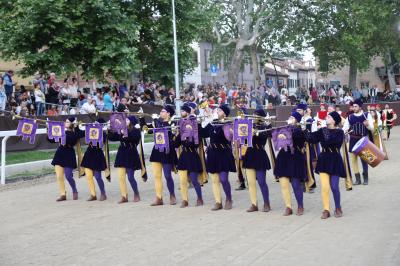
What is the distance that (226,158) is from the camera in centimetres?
1154

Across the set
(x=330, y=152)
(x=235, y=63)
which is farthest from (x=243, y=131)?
(x=235, y=63)

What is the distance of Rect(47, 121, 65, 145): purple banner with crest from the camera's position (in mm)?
13115

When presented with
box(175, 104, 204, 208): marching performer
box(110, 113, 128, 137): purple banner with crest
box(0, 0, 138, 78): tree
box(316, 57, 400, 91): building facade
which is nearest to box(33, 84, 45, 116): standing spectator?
box(0, 0, 138, 78): tree

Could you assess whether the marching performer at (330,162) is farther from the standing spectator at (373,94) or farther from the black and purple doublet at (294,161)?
the standing spectator at (373,94)

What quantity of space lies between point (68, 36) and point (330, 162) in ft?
47.9

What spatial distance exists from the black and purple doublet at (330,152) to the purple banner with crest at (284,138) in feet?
1.35

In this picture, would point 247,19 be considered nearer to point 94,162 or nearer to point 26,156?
point 26,156

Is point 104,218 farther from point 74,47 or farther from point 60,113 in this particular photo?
point 74,47

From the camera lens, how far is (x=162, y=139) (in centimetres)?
1227

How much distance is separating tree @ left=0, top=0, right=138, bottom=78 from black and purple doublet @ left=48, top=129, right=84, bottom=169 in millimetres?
9539

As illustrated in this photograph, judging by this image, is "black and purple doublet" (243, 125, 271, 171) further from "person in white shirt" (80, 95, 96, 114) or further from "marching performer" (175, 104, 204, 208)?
"person in white shirt" (80, 95, 96, 114)

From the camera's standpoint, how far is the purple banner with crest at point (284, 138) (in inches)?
424

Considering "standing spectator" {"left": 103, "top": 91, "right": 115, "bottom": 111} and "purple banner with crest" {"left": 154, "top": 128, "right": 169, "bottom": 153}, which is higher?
"standing spectator" {"left": 103, "top": 91, "right": 115, "bottom": 111}

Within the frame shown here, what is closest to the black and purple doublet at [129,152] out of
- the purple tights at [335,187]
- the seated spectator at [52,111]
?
the purple tights at [335,187]
